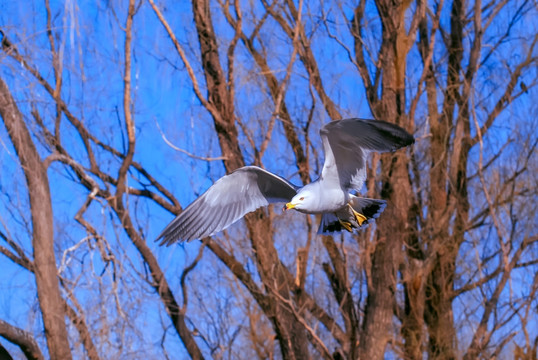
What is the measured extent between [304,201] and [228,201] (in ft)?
2.63

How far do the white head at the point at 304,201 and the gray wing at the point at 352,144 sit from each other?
226mm

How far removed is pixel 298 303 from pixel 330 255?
0.70 metres

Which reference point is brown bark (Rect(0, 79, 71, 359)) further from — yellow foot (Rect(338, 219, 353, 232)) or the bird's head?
the bird's head

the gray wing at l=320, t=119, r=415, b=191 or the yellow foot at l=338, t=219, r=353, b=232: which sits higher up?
the gray wing at l=320, t=119, r=415, b=191

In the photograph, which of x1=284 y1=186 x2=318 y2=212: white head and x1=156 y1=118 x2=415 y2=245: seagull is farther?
x1=156 y1=118 x2=415 y2=245: seagull

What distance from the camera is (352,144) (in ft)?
13.4

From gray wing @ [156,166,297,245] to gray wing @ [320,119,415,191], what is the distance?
0.92ft

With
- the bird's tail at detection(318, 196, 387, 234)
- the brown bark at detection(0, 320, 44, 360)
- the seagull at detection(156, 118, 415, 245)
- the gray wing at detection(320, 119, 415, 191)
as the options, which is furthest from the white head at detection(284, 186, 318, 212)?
the brown bark at detection(0, 320, 44, 360)

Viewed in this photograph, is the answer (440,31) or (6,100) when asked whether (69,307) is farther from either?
(440,31)

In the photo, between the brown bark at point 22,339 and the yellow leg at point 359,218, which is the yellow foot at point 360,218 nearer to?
the yellow leg at point 359,218

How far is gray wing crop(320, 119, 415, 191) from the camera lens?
385 centimetres

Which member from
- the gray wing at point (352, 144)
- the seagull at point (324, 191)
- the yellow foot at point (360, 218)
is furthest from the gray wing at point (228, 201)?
the yellow foot at point (360, 218)

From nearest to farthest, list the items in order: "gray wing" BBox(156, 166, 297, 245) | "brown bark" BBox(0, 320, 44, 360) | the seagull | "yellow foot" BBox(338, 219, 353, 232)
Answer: the seagull
"gray wing" BBox(156, 166, 297, 245)
"yellow foot" BBox(338, 219, 353, 232)
"brown bark" BBox(0, 320, 44, 360)

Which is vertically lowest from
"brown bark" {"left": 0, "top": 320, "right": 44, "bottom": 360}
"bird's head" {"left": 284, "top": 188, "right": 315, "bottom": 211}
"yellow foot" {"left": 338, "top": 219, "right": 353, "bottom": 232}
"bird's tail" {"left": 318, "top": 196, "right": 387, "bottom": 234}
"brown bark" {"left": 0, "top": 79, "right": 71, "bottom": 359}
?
"bird's head" {"left": 284, "top": 188, "right": 315, "bottom": 211}
